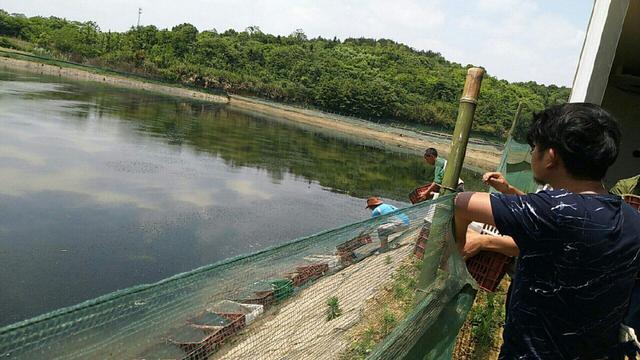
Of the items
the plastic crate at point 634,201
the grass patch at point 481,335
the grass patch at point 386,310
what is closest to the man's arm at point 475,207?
the grass patch at point 386,310

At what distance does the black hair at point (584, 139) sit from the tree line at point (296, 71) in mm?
74287

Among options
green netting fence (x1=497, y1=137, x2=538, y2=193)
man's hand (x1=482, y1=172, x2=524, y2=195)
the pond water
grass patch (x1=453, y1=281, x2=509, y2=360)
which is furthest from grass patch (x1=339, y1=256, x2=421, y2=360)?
the pond water

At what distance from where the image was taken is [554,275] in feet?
5.90

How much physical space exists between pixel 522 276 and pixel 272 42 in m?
125

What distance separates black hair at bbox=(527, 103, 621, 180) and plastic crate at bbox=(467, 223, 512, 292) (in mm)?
896

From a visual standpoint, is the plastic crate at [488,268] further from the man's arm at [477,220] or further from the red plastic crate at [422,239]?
the red plastic crate at [422,239]

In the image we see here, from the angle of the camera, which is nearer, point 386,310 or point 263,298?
point 263,298

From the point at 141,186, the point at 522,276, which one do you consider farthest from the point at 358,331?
the point at 141,186

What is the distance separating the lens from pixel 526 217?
1.73 meters

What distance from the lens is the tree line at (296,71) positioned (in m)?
80.9

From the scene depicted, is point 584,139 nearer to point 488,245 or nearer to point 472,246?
point 488,245

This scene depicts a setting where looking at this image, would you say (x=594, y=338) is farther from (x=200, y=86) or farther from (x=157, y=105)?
(x=200, y=86)

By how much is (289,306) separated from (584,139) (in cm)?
173

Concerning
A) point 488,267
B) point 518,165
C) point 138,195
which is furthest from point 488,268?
point 138,195
